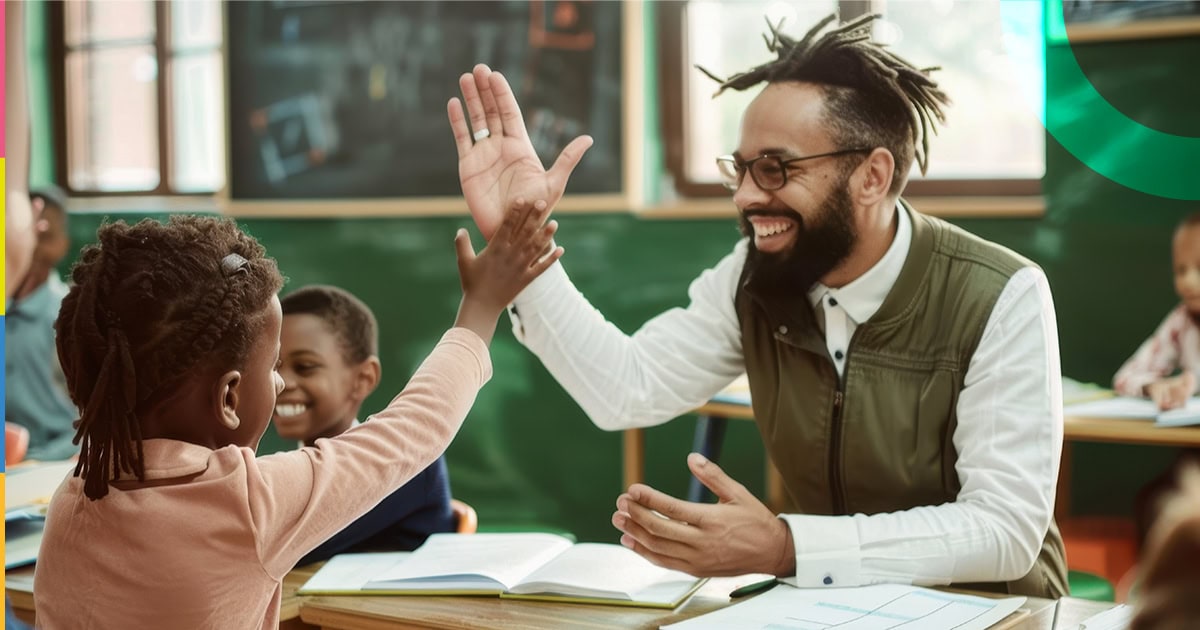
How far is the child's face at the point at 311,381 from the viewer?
2.16 meters

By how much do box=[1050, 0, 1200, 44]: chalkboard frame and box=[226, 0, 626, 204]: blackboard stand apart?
57.1 inches

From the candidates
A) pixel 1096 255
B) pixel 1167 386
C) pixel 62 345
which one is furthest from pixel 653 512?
pixel 1096 255

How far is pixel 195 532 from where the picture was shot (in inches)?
47.6

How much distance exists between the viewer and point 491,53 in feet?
14.9

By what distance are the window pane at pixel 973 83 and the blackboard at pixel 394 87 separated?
3.24ft

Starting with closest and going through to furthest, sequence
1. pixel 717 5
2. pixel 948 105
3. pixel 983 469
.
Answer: pixel 983 469 → pixel 948 105 → pixel 717 5

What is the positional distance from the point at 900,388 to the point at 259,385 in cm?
95

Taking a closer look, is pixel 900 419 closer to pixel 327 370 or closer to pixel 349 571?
pixel 349 571

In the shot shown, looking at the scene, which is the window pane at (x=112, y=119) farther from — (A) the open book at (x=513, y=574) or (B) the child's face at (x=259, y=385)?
(B) the child's face at (x=259, y=385)

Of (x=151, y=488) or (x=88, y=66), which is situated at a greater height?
(x=88, y=66)

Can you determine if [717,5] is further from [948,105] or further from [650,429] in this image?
[948,105]

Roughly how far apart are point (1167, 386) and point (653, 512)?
1850 mm

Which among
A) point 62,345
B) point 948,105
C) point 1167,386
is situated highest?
point 948,105

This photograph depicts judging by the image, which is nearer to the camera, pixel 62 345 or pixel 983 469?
pixel 62 345
